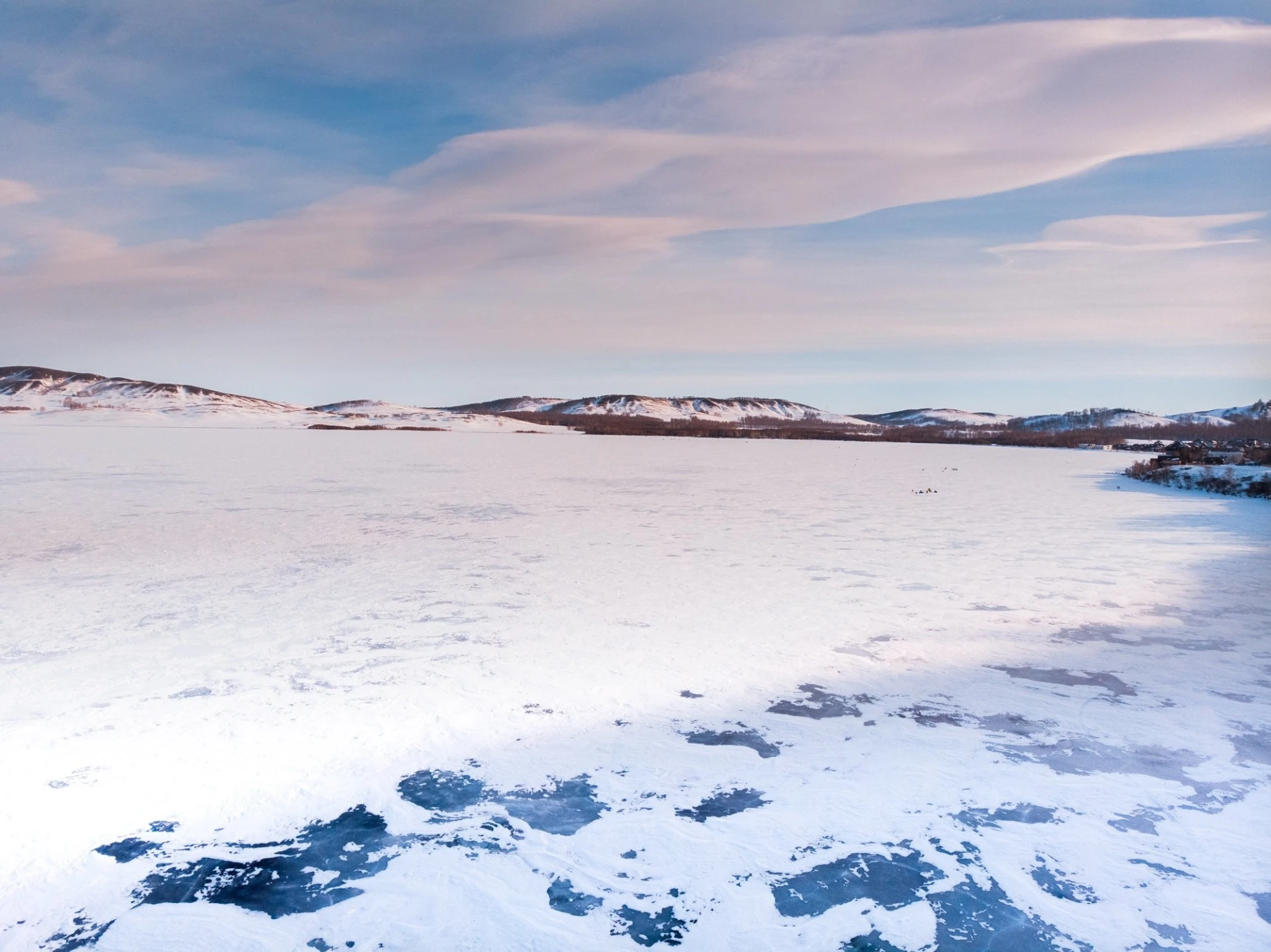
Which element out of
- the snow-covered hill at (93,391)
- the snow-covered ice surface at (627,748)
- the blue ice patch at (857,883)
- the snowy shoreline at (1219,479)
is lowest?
the blue ice patch at (857,883)

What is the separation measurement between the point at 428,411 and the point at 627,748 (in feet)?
310

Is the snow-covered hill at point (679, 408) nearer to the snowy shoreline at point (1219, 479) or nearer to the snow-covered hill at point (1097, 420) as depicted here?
the snow-covered hill at point (1097, 420)

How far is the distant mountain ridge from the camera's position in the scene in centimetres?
6975

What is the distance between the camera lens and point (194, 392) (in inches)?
5133

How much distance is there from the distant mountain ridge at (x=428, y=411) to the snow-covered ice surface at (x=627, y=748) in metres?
58.8

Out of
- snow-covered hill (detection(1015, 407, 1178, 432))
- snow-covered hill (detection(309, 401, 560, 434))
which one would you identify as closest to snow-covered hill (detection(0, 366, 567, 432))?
snow-covered hill (detection(309, 401, 560, 434))

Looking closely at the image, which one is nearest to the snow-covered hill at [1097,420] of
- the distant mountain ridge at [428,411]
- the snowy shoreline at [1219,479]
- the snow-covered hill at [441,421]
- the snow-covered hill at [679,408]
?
the distant mountain ridge at [428,411]

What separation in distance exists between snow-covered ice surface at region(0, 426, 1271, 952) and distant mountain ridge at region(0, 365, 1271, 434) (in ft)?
193

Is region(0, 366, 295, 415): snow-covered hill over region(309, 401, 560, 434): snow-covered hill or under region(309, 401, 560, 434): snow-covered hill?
over

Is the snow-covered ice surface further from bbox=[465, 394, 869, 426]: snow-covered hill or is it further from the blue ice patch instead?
bbox=[465, 394, 869, 426]: snow-covered hill

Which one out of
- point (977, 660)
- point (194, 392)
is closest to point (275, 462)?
point (977, 660)

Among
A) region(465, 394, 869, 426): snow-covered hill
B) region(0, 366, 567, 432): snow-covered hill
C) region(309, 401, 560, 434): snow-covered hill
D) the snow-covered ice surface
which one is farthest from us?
region(465, 394, 869, 426): snow-covered hill

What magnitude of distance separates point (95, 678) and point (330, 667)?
1.27 meters

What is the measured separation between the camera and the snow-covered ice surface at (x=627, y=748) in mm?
2686
